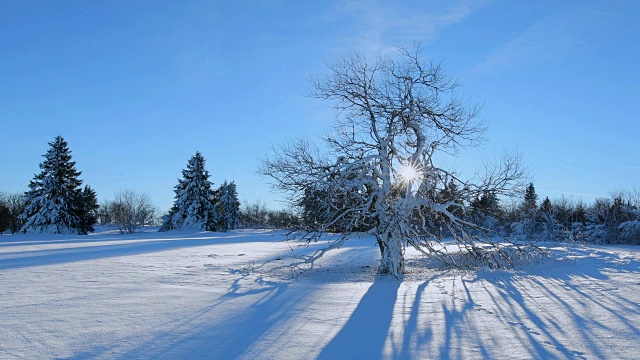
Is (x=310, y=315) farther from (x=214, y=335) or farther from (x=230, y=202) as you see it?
(x=230, y=202)

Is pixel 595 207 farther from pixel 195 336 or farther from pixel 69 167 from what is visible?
pixel 69 167

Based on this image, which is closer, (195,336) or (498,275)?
(195,336)

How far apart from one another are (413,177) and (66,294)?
350 inches

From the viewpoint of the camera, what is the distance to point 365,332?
19.5 ft

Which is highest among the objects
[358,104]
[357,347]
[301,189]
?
[358,104]

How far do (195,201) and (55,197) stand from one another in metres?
11.9

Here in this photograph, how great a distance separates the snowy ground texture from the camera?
5039 mm

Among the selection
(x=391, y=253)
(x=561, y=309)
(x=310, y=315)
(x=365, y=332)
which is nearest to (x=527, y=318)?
(x=561, y=309)

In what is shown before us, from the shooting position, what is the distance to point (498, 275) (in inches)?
436

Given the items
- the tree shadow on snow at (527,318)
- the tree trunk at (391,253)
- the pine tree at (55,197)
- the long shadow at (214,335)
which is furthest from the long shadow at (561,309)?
the pine tree at (55,197)

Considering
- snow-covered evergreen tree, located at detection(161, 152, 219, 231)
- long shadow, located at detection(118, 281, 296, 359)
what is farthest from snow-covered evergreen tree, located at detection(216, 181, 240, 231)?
long shadow, located at detection(118, 281, 296, 359)

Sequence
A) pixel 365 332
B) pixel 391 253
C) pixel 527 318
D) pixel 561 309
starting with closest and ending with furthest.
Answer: pixel 365 332, pixel 527 318, pixel 561 309, pixel 391 253

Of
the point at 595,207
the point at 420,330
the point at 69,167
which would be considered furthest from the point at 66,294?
the point at 595,207

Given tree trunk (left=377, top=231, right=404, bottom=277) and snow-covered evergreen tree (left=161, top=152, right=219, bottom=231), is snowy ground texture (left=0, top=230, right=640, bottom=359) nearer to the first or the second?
tree trunk (left=377, top=231, right=404, bottom=277)
